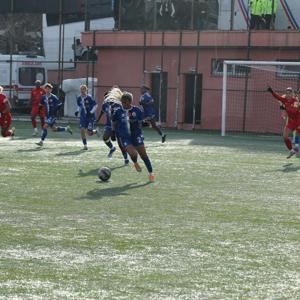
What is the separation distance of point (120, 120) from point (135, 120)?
0.29m

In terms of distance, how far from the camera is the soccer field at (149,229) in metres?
8.23

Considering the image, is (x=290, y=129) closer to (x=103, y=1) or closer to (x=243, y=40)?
(x=243, y=40)

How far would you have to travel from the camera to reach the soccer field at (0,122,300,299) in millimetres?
8227

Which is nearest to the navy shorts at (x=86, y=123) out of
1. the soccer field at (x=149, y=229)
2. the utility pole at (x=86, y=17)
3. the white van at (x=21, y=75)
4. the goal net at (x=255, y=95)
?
the soccer field at (x=149, y=229)

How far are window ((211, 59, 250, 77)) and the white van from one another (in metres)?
9.60

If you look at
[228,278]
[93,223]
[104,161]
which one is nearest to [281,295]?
[228,278]

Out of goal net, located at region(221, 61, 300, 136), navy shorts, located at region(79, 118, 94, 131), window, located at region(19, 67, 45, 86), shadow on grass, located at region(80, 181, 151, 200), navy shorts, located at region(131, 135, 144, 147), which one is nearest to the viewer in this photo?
shadow on grass, located at region(80, 181, 151, 200)

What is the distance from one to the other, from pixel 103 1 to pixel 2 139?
50.6 ft

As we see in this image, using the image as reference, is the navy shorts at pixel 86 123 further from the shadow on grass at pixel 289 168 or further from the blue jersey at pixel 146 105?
the shadow on grass at pixel 289 168

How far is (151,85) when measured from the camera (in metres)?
36.2

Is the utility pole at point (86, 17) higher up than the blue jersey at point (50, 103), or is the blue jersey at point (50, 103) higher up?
the utility pole at point (86, 17)

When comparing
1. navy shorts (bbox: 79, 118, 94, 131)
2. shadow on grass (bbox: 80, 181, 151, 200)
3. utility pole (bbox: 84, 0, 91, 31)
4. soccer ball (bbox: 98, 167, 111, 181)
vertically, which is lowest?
shadow on grass (bbox: 80, 181, 151, 200)

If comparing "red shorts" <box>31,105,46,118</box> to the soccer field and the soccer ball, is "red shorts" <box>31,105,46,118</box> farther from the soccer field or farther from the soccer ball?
the soccer ball

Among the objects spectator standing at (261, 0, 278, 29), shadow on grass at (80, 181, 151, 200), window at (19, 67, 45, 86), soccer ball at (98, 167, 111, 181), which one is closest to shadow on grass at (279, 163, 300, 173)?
shadow on grass at (80, 181, 151, 200)
